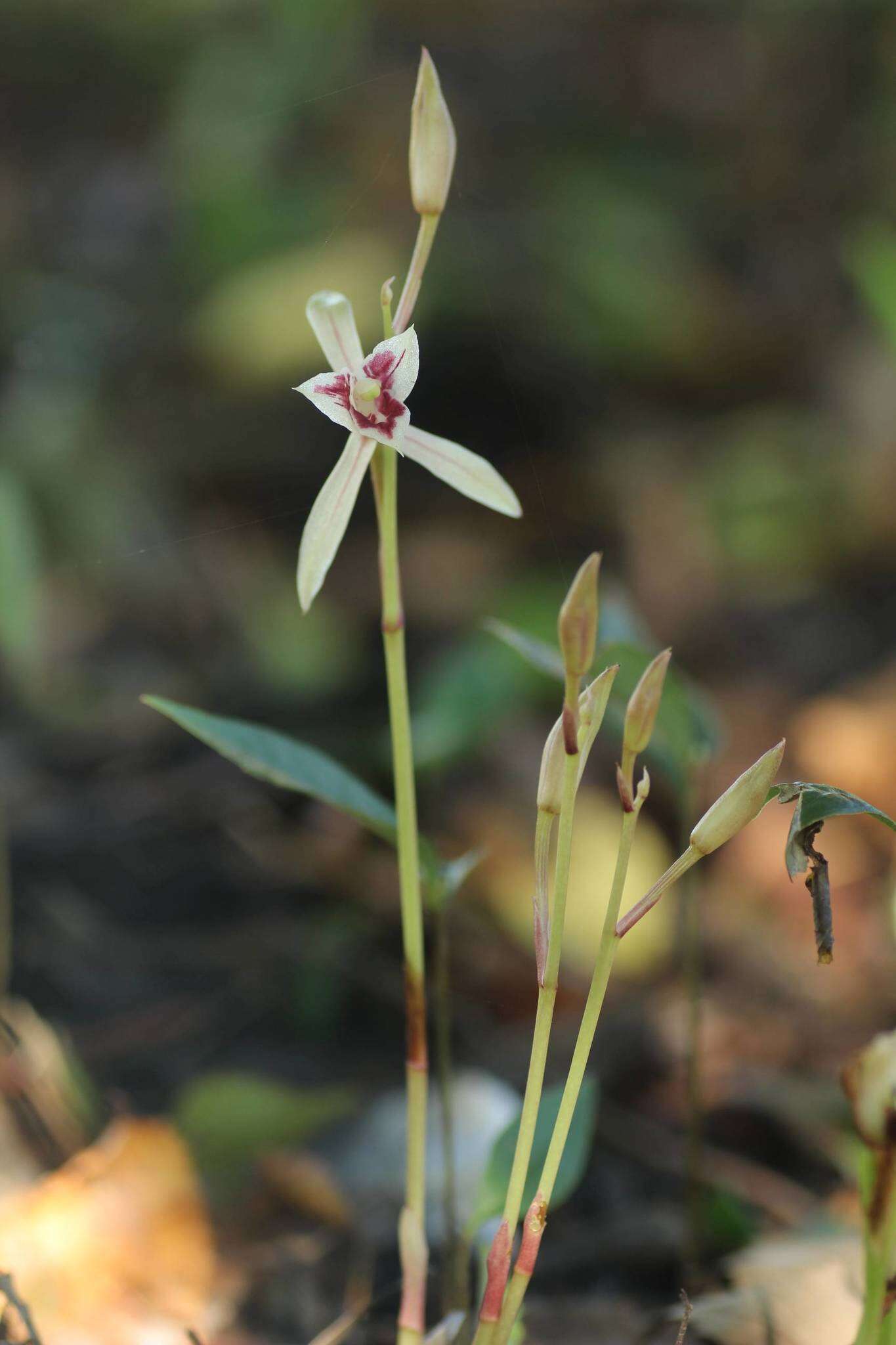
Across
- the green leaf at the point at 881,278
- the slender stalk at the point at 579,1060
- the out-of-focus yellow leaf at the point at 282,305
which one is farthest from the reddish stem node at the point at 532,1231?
the out-of-focus yellow leaf at the point at 282,305

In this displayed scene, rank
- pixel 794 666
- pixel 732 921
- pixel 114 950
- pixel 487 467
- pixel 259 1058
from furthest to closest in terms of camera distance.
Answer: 1. pixel 794 666
2. pixel 732 921
3. pixel 114 950
4. pixel 259 1058
5. pixel 487 467

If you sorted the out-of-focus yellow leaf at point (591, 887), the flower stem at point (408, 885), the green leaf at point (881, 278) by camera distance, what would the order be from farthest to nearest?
1. the out-of-focus yellow leaf at point (591, 887)
2. the green leaf at point (881, 278)
3. the flower stem at point (408, 885)

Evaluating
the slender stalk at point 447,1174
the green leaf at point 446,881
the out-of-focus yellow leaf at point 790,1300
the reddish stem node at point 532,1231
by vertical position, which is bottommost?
the out-of-focus yellow leaf at point 790,1300

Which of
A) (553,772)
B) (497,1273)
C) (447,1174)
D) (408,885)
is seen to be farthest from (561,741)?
(447,1174)

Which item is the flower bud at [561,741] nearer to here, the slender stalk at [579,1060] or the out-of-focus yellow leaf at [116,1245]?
the slender stalk at [579,1060]

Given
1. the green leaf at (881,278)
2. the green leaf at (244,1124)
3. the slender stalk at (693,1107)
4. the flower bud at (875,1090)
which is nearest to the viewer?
the flower bud at (875,1090)

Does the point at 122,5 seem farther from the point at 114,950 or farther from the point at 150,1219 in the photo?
the point at 150,1219

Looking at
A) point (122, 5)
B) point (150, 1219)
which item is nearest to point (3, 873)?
point (150, 1219)
